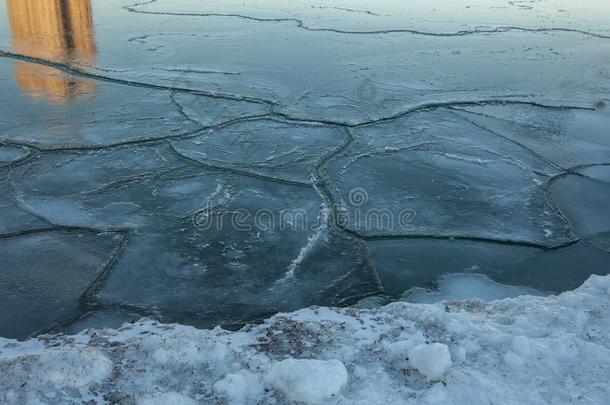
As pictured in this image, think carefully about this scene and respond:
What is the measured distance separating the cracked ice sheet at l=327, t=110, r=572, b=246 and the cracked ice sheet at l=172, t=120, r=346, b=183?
→ 0.24 meters

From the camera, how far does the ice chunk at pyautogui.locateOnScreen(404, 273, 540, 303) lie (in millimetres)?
3162

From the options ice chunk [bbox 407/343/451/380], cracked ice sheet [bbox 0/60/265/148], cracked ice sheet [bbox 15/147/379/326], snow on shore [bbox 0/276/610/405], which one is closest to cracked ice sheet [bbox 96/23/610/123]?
cracked ice sheet [bbox 0/60/265/148]

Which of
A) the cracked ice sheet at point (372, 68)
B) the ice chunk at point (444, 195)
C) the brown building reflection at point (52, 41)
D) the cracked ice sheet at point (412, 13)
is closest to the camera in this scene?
the ice chunk at point (444, 195)

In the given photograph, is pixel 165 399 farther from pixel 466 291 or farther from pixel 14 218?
pixel 14 218

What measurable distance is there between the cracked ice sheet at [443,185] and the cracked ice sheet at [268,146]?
0.24m

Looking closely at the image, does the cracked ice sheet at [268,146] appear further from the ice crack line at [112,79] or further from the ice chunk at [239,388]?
the ice chunk at [239,388]

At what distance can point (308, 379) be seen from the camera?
2277 mm

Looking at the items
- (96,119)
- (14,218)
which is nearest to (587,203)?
(14,218)

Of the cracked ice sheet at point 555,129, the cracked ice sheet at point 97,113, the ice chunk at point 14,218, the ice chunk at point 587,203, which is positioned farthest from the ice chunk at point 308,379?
the cracked ice sheet at point 555,129

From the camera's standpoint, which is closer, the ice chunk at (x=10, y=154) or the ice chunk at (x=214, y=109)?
the ice chunk at (x=10, y=154)

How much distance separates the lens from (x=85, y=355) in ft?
7.89

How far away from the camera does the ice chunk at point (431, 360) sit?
2381mm

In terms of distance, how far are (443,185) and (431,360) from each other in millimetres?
2240

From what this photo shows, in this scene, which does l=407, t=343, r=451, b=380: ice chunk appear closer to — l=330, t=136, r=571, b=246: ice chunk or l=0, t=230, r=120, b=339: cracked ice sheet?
l=330, t=136, r=571, b=246: ice chunk
